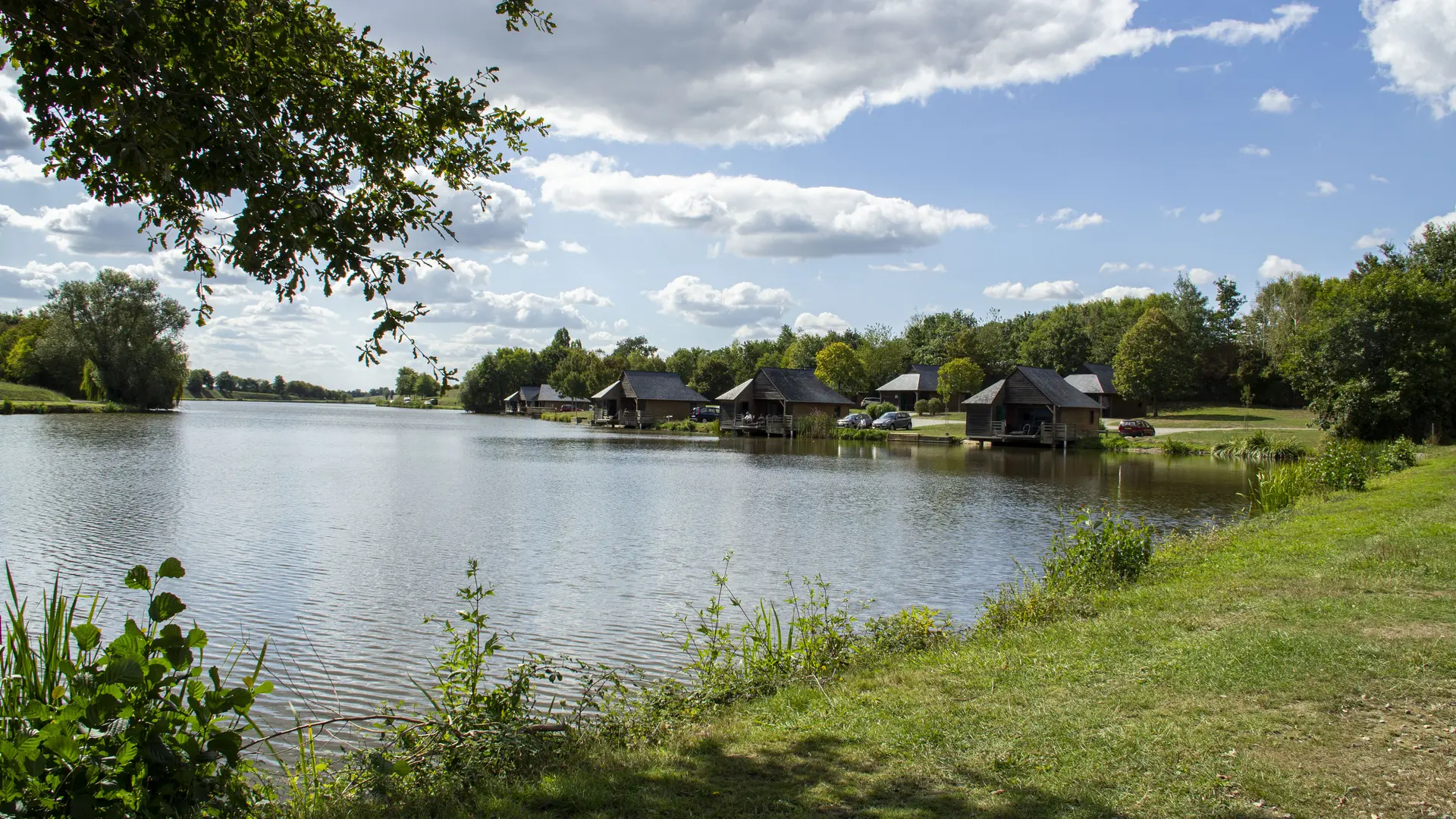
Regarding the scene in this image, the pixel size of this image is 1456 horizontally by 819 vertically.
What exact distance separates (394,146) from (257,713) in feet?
15.7

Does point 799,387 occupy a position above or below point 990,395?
above

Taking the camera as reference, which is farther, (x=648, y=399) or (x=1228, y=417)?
(x=648, y=399)

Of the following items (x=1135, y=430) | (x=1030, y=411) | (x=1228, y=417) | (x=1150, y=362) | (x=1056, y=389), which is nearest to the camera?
(x=1135, y=430)

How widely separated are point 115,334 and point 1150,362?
8152 cm

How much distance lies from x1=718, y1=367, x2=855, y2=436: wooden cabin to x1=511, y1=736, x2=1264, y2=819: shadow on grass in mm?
56529

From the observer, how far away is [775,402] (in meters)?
65.5

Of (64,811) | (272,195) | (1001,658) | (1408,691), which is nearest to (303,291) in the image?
(272,195)

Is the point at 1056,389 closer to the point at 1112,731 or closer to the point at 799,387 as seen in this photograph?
the point at 799,387

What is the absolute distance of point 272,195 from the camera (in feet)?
16.1

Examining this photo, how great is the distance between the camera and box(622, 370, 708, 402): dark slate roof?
7262 centimetres

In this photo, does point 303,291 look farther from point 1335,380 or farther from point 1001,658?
point 1335,380

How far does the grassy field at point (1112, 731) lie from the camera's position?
4336 millimetres

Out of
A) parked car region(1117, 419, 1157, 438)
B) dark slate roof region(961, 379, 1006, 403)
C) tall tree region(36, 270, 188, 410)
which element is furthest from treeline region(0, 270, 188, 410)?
parked car region(1117, 419, 1157, 438)

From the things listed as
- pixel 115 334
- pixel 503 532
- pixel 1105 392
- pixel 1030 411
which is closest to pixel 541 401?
pixel 115 334
